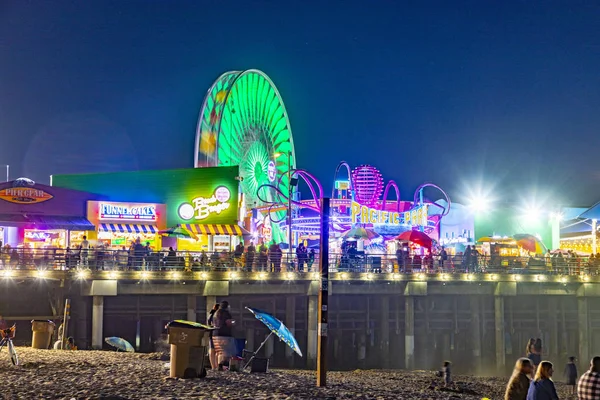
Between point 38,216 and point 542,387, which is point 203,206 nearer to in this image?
point 38,216

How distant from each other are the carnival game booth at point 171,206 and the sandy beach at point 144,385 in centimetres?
2470

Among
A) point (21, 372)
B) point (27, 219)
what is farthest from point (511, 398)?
point (27, 219)

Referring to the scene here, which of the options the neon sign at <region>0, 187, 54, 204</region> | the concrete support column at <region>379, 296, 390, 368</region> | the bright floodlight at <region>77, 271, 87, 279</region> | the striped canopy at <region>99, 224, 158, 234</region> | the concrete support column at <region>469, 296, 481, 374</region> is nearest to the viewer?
the bright floodlight at <region>77, 271, 87, 279</region>

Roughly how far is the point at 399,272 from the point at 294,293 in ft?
15.5

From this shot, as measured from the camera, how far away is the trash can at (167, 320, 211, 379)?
15.3 metres

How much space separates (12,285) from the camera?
2720cm

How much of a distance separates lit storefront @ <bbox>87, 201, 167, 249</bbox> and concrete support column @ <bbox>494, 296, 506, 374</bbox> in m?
19.0

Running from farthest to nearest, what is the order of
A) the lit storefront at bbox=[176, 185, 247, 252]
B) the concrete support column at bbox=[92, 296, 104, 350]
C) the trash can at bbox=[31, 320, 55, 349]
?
the lit storefront at bbox=[176, 185, 247, 252]
the concrete support column at bbox=[92, 296, 104, 350]
the trash can at bbox=[31, 320, 55, 349]

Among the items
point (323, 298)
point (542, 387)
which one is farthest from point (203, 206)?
point (542, 387)

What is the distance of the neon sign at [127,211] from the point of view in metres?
44.5

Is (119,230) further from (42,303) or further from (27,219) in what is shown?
(42,303)

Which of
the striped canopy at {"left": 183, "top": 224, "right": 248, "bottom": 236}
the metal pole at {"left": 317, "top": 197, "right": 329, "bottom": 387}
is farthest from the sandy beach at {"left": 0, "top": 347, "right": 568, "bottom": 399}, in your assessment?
the striped canopy at {"left": 183, "top": 224, "right": 248, "bottom": 236}

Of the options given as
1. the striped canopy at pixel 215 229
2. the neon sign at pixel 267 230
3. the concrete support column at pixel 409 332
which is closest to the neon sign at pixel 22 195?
the striped canopy at pixel 215 229

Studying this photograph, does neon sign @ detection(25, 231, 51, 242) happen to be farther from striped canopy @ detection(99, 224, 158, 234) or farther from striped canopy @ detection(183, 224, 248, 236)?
striped canopy @ detection(183, 224, 248, 236)
